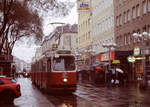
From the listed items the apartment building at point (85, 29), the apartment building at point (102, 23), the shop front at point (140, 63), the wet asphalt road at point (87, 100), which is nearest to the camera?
the wet asphalt road at point (87, 100)

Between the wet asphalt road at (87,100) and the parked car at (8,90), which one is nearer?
the wet asphalt road at (87,100)

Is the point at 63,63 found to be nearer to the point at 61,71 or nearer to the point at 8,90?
the point at 61,71

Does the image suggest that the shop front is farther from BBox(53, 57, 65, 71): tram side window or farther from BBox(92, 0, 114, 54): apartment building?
BBox(53, 57, 65, 71): tram side window

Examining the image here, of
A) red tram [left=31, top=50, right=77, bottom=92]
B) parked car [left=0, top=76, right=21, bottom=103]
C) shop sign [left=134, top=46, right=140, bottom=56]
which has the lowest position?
parked car [left=0, top=76, right=21, bottom=103]

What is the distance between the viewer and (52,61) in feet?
78.2

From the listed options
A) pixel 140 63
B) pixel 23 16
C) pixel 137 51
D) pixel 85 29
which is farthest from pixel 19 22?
pixel 85 29

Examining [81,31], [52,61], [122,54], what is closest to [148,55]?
[122,54]

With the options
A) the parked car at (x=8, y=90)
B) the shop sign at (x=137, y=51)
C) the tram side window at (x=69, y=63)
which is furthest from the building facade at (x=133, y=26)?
the parked car at (x=8, y=90)

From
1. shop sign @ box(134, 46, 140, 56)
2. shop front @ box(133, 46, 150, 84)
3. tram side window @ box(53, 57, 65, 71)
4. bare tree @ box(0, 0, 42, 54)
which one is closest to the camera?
tram side window @ box(53, 57, 65, 71)

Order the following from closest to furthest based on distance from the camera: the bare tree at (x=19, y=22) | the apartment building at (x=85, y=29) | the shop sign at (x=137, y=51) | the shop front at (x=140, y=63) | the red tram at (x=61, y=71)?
the red tram at (x=61, y=71) → the bare tree at (x=19, y=22) → the shop front at (x=140, y=63) → the shop sign at (x=137, y=51) → the apartment building at (x=85, y=29)

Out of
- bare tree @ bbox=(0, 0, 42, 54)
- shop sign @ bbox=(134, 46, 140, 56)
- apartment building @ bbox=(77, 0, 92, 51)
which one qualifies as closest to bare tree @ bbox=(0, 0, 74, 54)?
bare tree @ bbox=(0, 0, 42, 54)

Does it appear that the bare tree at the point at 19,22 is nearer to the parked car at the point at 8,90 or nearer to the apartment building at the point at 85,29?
the parked car at the point at 8,90

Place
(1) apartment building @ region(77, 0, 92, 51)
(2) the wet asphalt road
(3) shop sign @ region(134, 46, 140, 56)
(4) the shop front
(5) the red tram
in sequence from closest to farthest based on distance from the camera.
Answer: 1. (2) the wet asphalt road
2. (5) the red tram
3. (4) the shop front
4. (3) shop sign @ region(134, 46, 140, 56)
5. (1) apartment building @ region(77, 0, 92, 51)

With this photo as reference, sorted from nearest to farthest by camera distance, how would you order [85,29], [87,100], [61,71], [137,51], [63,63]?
[87,100]
[61,71]
[63,63]
[137,51]
[85,29]
